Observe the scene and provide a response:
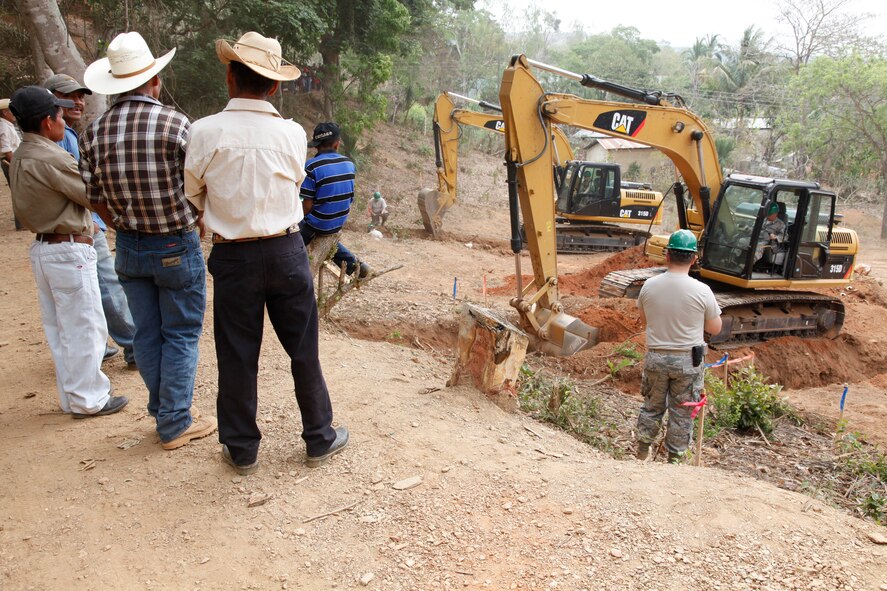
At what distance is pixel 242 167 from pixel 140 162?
668mm

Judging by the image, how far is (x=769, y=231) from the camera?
844 cm

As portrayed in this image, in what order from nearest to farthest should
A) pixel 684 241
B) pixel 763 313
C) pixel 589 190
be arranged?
pixel 684 241
pixel 763 313
pixel 589 190

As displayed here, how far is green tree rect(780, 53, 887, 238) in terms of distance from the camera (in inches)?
784

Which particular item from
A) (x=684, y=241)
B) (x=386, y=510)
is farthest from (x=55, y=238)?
(x=684, y=241)

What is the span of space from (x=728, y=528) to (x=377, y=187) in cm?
1800

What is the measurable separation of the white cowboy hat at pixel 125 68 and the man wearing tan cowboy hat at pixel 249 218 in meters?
0.56

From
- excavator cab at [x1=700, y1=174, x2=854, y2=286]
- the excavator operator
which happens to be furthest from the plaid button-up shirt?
the excavator operator

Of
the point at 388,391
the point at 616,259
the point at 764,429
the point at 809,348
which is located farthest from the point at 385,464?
the point at 616,259

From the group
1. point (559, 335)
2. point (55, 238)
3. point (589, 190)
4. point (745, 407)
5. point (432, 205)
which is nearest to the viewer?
point (55, 238)

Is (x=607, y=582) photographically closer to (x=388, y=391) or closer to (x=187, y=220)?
(x=388, y=391)

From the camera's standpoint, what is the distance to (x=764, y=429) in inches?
223

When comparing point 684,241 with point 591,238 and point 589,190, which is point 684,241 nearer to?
point 589,190

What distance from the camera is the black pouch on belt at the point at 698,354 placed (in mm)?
4523

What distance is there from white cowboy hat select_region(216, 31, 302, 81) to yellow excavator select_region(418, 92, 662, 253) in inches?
473
